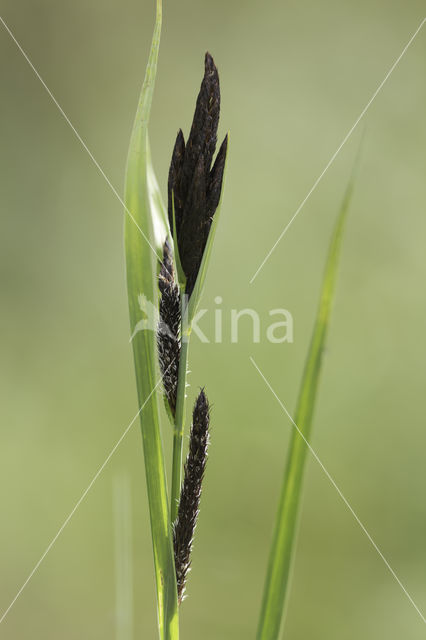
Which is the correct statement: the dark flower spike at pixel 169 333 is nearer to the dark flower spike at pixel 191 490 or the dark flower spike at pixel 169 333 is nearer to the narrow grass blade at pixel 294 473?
the dark flower spike at pixel 191 490

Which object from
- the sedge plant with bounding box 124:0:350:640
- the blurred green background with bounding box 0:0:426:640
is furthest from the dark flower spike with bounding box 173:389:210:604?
the blurred green background with bounding box 0:0:426:640

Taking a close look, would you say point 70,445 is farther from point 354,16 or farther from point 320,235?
point 354,16

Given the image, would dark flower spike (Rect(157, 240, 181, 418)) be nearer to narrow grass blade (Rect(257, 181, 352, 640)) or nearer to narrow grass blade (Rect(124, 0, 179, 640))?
narrow grass blade (Rect(124, 0, 179, 640))

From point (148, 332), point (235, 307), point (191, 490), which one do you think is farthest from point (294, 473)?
point (235, 307)

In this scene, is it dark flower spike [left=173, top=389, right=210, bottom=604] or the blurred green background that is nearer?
dark flower spike [left=173, top=389, right=210, bottom=604]

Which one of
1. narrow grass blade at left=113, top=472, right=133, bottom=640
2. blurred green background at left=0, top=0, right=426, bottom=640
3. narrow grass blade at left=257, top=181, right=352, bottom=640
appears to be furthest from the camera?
blurred green background at left=0, top=0, right=426, bottom=640
